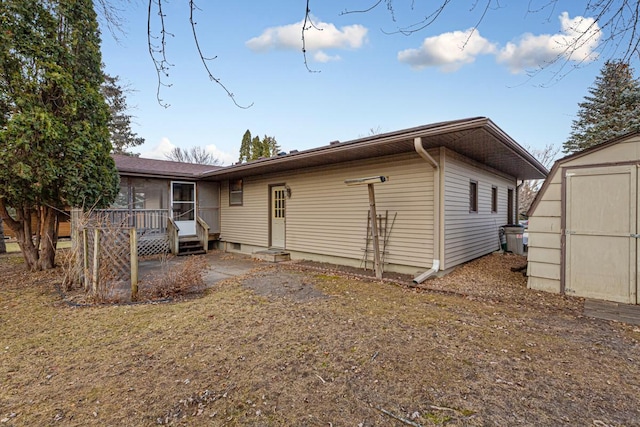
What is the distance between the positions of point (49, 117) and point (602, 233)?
31.6 ft

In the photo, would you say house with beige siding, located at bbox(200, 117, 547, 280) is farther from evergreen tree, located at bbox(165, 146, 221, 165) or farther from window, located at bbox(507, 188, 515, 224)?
evergreen tree, located at bbox(165, 146, 221, 165)

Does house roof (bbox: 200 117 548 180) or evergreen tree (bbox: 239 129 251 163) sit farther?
evergreen tree (bbox: 239 129 251 163)

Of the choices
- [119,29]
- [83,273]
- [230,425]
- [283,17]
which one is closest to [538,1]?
[283,17]

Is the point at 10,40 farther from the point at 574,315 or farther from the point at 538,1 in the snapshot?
the point at 574,315

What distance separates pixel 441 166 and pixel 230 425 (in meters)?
5.65

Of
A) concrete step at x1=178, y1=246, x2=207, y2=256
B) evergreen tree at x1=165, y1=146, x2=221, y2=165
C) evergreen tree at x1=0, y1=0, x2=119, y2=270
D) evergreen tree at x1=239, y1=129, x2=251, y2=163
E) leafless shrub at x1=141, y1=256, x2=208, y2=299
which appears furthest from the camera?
evergreen tree at x1=165, y1=146, x2=221, y2=165

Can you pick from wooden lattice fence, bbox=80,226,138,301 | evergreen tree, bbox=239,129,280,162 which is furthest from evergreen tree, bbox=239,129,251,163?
wooden lattice fence, bbox=80,226,138,301

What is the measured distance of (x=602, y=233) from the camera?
4.76 meters

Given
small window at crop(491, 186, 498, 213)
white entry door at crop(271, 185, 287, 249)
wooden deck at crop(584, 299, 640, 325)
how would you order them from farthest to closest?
white entry door at crop(271, 185, 287, 249)
small window at crop(491, 186, 498, 213)
wooden deck at crop(584, 299, 640, 325)

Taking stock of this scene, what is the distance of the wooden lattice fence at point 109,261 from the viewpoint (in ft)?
15.3

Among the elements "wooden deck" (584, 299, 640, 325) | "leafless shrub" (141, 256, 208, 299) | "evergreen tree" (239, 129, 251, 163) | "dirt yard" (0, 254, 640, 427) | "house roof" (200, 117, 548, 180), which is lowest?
"dirt yard" (0, 254, 640, 427)

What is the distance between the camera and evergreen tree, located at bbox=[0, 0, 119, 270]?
554 centimetres

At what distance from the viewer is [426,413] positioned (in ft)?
6.95

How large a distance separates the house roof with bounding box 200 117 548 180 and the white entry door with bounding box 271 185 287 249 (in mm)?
785
